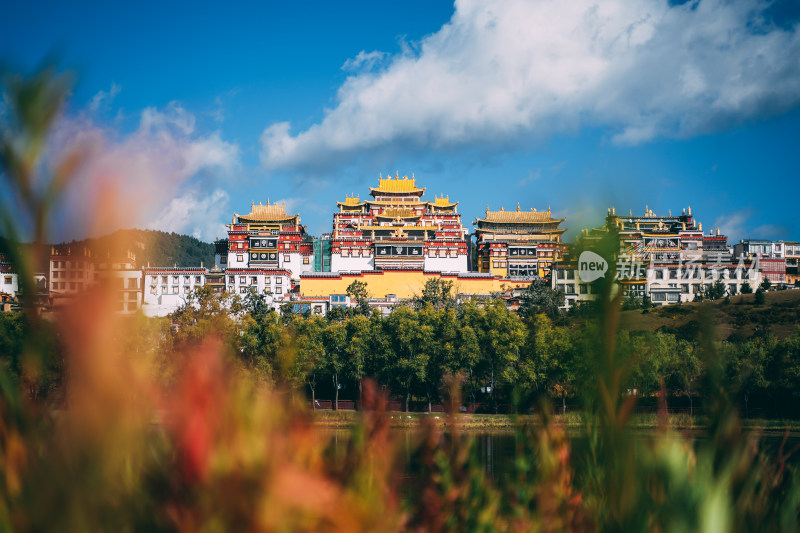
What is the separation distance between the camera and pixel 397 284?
55531 millimetres

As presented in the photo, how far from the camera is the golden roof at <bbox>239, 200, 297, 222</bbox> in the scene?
2530 inches

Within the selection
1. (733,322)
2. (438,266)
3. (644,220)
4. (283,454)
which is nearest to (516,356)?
(733,322)

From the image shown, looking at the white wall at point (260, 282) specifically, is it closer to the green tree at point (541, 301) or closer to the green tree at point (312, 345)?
the green tree at point (541, 301)

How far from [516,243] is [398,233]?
10070 mm

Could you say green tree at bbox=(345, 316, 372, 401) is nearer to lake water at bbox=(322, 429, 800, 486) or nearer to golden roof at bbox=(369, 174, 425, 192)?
lake water at bbox=(322, 429, 800, 486)

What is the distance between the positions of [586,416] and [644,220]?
229ft

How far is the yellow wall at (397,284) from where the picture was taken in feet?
177

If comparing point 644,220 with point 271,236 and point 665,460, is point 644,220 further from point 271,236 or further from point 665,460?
point 665,460

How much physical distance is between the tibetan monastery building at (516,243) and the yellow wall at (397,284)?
2868mm

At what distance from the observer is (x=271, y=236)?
6191cm

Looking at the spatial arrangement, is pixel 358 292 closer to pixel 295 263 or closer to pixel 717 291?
pixel 295 263

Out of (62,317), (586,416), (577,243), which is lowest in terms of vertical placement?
(586,416)

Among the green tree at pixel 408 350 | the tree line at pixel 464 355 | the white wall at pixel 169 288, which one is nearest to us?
the tree line at pixel 464 355

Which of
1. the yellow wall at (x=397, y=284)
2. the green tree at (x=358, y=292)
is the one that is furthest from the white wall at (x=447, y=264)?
the green tree at (x=358, y=292)
